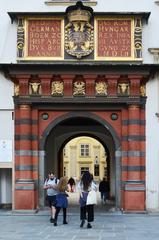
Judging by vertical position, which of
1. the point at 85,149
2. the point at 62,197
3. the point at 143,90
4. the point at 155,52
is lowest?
the point at 62,197

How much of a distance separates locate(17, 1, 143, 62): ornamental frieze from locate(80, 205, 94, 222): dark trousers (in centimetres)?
618

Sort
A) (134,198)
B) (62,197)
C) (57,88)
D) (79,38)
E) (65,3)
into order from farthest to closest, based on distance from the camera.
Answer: (65,3) → (57,88) → (79,38) → (134,198) → (62,197)

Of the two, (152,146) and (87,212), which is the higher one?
(152,146)

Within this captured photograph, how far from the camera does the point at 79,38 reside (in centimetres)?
2103

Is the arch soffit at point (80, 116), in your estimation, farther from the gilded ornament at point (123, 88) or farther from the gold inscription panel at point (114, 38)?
the gold inscription panel at point (114, 38)

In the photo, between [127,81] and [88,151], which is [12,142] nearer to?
[127,81]

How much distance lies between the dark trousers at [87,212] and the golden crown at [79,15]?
23.1 ft

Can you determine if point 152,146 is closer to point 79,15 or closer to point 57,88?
point 57,88

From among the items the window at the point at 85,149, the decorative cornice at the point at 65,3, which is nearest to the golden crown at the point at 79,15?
the decorative cornice at the point at 65,3

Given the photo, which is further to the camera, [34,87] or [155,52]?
[155,52]

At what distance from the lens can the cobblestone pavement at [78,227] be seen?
49.2ft

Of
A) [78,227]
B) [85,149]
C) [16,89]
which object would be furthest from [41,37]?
[85,149]

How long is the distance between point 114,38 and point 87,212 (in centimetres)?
714

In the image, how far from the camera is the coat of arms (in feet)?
68.8
